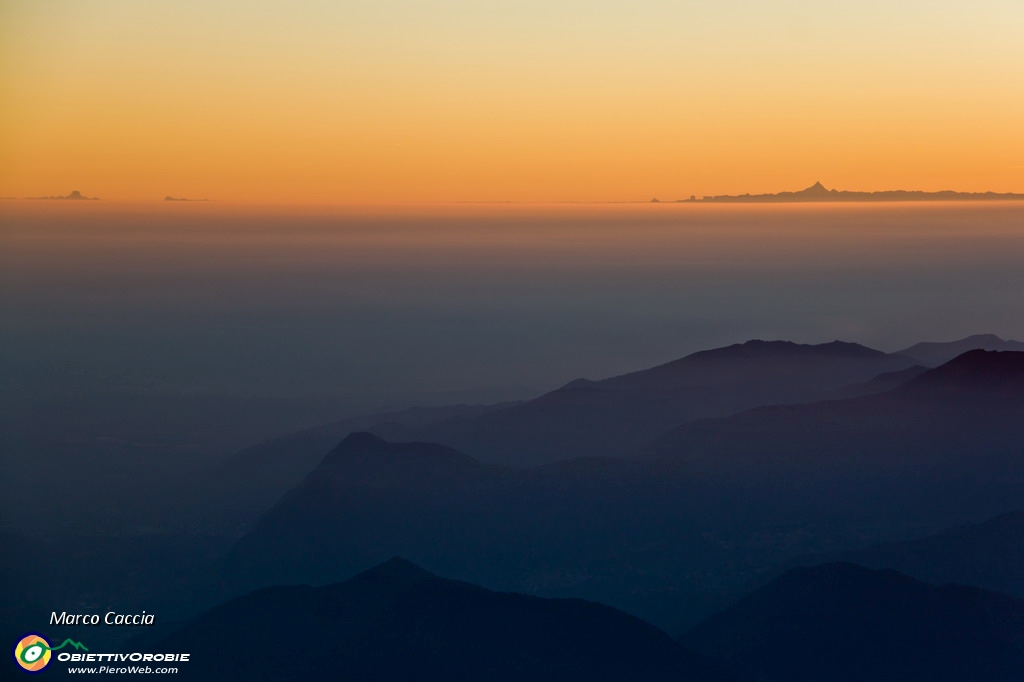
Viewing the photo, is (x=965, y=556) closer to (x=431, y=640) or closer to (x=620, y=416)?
(x=431, y=640)

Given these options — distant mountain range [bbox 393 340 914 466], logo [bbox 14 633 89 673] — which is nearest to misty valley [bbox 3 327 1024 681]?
distant mountain range [bbox 393 340 914 466]

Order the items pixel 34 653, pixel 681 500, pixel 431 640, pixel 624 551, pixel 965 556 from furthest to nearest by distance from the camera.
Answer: pixel 681 500 → pixel 624 551 → pixel 965 556 → pixel 431 640 → pixel 34 653

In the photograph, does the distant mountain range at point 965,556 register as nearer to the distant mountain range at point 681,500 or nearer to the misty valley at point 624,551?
the misty valley at point 624,551

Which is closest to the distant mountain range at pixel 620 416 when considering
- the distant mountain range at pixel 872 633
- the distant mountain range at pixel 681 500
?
the distant mountain range at pixel 681 500

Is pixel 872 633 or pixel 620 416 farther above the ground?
pixel 872 633

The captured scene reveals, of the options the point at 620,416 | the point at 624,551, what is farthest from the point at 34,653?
the point at 620,416

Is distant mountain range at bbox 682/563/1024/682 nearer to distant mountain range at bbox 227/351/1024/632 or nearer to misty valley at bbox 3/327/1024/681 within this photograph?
misty valley at bbox 3/327/1024/681
